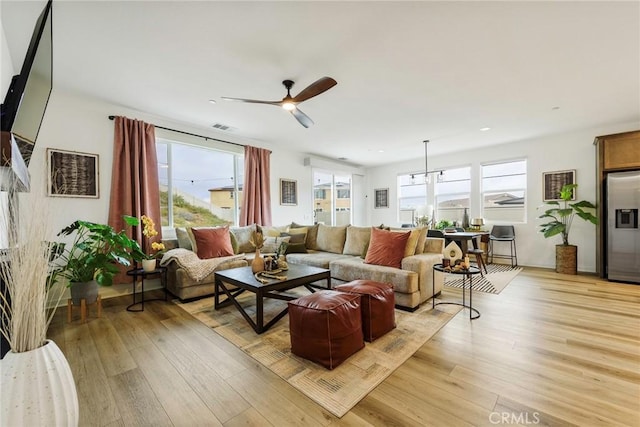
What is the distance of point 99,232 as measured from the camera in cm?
294

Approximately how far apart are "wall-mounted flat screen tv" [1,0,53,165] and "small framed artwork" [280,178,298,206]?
399 centimetres

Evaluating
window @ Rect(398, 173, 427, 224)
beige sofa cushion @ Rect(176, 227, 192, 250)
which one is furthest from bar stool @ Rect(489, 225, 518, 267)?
beige sofa cushion @ Rect(176, 227, 192, 250)

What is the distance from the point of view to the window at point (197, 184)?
4.29 metres

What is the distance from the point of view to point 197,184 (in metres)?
4.67

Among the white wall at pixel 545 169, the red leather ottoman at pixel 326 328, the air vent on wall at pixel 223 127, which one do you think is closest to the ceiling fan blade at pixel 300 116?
the air vent on wall at pixel 223 127

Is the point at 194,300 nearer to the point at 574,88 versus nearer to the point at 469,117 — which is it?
the point at 469,117

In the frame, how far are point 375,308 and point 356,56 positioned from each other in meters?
2.32

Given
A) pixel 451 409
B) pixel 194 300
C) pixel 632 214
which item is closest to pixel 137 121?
pixel 194 300

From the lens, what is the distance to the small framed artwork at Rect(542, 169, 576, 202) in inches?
197

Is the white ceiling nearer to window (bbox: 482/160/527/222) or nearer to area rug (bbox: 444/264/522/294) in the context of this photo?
window (bbox: 482/160/527/222)

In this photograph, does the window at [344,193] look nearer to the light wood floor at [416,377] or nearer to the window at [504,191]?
the window at [504,191]

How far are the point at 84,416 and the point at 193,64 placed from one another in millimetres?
2842

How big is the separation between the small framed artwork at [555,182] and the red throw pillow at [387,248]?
3928 millimetres

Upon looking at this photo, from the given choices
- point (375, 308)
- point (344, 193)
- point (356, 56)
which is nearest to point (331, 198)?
point (344, 193)
